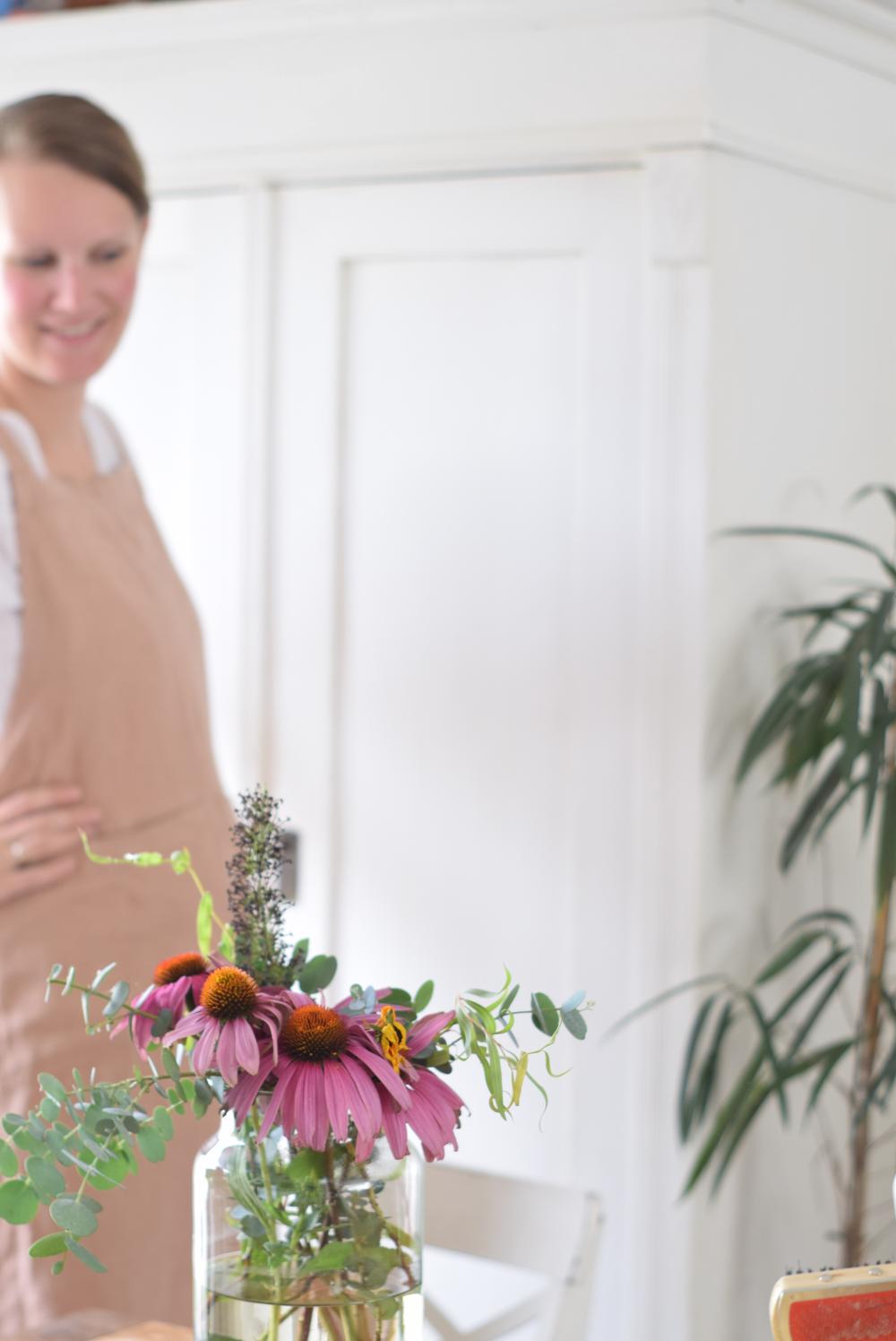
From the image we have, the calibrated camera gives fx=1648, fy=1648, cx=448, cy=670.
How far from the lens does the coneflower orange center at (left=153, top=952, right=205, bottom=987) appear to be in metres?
1.10

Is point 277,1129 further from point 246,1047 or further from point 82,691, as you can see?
point 82,691

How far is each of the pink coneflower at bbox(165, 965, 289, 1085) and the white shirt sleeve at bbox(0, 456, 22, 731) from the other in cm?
127

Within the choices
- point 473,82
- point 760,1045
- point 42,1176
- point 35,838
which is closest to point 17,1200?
point 42,1176

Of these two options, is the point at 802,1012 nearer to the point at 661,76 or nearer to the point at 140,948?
the point at 140,948

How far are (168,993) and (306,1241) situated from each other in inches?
7.2

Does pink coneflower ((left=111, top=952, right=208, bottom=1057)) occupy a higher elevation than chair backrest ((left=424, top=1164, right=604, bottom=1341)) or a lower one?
higher

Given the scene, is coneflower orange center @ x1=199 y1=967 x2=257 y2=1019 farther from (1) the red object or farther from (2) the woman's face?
(2) the woman's face

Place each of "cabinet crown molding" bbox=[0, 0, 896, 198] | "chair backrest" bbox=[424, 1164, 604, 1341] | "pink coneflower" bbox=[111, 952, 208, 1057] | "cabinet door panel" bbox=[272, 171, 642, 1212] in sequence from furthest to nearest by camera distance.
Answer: "cabinet door panel" bbox=[272, 171, 642, 1212]
"cabinet crown molding" bbox=[0, 0, 896, 198]
"chair backrest" bbox=[424, 1164, 604, 1341]
"pink coneflower" bbox=[111, 952, 208, 1057]

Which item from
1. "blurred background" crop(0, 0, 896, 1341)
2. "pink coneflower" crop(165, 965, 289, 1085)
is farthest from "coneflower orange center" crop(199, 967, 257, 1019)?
"blurred background" crop(0, 0, 896, 1341)

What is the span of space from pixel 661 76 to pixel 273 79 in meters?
0.67

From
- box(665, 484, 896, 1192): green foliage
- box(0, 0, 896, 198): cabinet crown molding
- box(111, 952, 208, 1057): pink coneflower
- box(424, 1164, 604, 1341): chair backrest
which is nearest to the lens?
box(111, 952, 208, 1057): pink coneflower

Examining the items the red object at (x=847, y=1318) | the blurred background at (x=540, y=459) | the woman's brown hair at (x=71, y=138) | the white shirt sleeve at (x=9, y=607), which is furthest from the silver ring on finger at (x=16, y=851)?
the red object at (x=847, y=1318)

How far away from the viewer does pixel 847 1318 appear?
1.05 m

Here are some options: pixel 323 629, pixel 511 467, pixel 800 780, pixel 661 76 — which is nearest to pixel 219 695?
pixel 323 629
